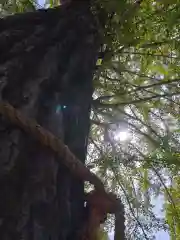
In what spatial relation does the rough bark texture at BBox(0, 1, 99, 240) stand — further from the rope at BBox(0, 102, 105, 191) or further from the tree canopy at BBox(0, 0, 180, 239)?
the tree canopy at BBox(0, 0, 180, 239)

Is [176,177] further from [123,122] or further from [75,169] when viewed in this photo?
[75,169]

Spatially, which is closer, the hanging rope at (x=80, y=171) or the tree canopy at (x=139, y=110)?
the hanging rope at (x=80, y=171)

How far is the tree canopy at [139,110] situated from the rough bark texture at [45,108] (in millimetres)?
136

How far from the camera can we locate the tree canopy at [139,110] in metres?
0.81

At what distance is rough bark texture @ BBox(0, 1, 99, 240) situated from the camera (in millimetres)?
443

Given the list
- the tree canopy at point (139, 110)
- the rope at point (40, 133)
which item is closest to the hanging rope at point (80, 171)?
the rope at point (40, 133)

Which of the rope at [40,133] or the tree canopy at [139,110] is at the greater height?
the tree canopy at [139,110]

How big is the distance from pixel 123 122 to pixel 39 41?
0.38m

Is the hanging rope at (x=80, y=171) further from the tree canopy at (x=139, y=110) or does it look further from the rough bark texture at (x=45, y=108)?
the tree canopy at (x=139, y=110)

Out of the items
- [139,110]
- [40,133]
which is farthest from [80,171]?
[139,110]

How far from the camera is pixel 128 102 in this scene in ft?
2.95

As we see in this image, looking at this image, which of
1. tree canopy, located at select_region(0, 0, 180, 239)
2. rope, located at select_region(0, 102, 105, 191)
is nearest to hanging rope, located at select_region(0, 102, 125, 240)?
rope, located at select_region(0, 102, 105, 191)

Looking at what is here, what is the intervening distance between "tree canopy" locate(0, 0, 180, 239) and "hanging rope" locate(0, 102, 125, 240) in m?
0.32

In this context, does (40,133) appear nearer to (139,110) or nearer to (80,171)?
(80,171)
